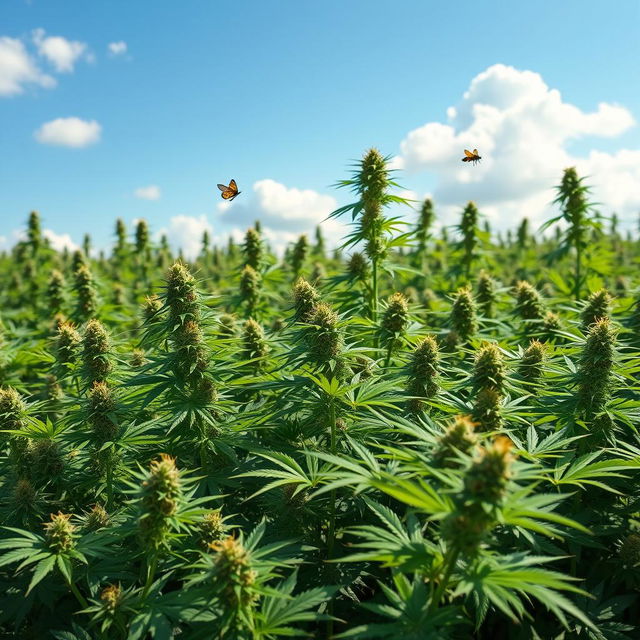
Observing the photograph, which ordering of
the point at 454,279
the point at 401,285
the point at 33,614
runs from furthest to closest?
1. the point at 401,285
2. the point at 454,279
3. the point at 33,614

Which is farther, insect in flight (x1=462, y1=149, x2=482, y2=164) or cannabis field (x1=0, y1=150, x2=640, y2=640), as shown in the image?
insect in flight (x1=462, y1=149, x2=482, y2=164)

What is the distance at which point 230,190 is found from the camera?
6027 mm

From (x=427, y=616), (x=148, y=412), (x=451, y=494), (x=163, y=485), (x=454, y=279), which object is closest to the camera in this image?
(x=451, y=494)

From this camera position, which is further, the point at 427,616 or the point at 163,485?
the point at 163,485

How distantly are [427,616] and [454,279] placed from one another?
29.9 ft

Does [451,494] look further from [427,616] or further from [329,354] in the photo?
[329,354]

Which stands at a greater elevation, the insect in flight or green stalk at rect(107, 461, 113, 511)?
the insect in flight

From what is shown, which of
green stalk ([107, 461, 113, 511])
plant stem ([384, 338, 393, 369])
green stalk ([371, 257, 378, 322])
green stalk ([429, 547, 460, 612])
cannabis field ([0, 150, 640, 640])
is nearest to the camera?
green stalk ([429, 547, 460, 612])

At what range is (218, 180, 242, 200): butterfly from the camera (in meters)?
5.99

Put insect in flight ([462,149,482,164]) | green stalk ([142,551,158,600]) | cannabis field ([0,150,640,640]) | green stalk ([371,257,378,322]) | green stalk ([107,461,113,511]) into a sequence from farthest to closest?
insect in flight ([462,149,482,164])
green stalk ([371,257,378,322])
green stalk ([107,461,113,511])
green stalk ([142,551,158,600])
cannabis field ([0,150,640,640])

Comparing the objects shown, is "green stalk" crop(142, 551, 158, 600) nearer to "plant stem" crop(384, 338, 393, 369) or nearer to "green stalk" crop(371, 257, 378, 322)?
"plant stem" crop(384, 338, 393, 369)

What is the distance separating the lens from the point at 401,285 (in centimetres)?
1259

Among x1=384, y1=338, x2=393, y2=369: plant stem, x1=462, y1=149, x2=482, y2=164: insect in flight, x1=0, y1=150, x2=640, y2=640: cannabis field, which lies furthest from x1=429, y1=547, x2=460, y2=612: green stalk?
x1=462, y1=149, x2=482, y2=164: insect in flight

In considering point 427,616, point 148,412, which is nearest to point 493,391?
point 427,616
